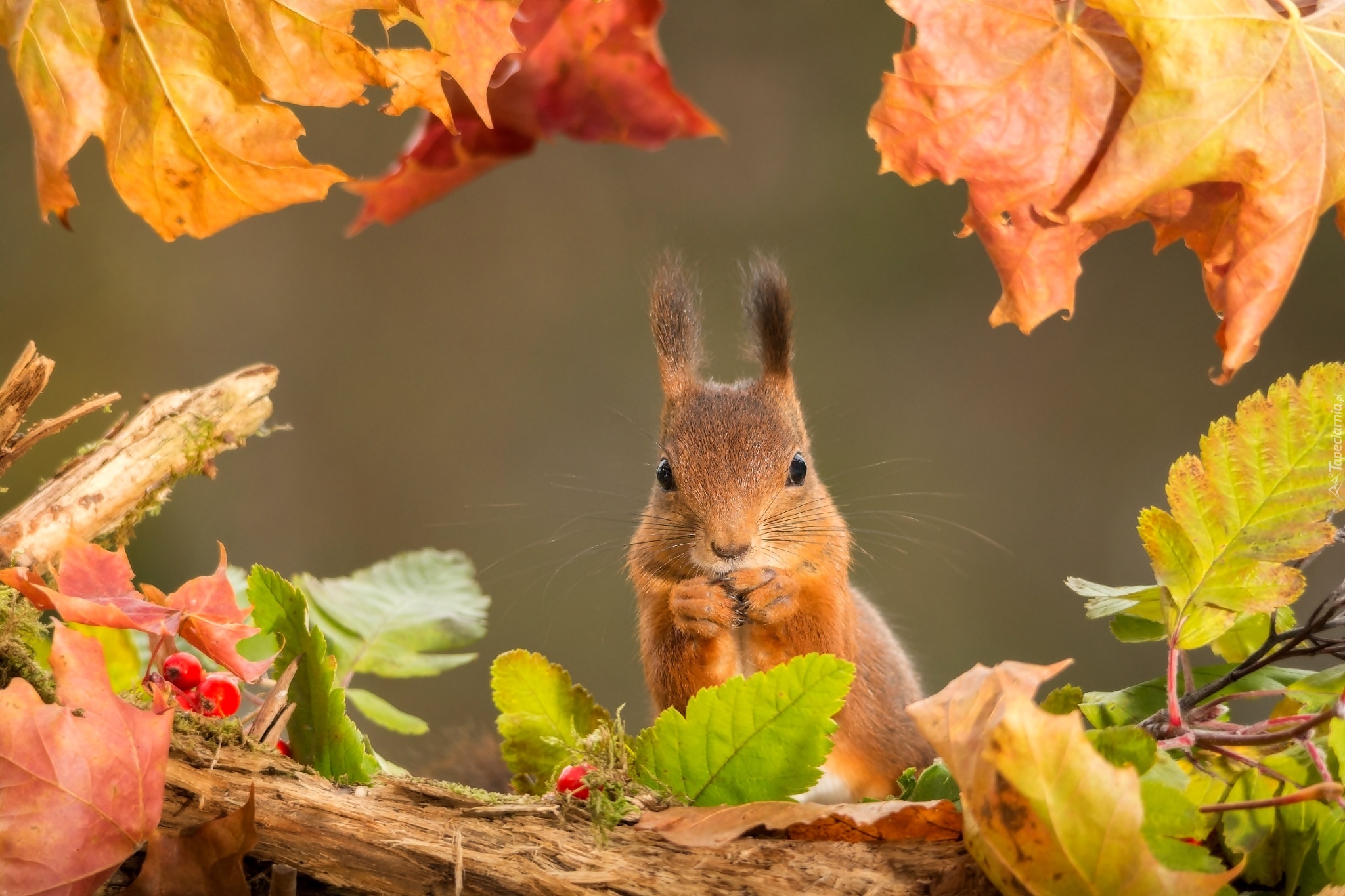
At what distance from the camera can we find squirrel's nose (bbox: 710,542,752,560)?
824 mm

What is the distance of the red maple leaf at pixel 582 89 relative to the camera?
3.10 ft

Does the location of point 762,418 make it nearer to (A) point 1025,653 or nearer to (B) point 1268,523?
(B) point 1268,523

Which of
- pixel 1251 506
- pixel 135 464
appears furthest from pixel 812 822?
pixel 135 464

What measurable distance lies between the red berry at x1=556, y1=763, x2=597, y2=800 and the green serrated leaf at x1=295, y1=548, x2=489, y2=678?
0.55ft

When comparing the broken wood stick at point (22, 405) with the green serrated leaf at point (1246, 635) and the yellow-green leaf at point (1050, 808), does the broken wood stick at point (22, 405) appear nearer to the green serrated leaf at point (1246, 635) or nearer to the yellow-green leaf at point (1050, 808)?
the yellow-green leaf at point (1050, 808)

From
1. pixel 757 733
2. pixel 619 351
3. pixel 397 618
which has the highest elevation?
pixel 757 733

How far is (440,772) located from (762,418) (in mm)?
485

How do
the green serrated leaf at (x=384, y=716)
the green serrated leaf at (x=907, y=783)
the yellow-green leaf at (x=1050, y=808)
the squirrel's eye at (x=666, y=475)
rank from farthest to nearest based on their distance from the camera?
the squirrel's eye at (x=666, y=475) < the green serrated leaf at (x=384, y=716) < the green serrated leaf at (x=907, y=783) < the yellow-green leaf at (x=1050, y=808)

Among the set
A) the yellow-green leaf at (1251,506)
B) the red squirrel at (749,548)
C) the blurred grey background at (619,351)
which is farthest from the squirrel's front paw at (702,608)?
the blurred grey background at (619,351)

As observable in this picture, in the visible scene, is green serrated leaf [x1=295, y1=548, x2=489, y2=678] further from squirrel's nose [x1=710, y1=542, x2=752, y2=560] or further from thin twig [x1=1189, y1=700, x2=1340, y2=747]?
thin twig [x1=1189, y1=700, x2=1340, y2=747]

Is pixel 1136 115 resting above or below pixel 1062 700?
above

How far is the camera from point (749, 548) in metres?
0.84

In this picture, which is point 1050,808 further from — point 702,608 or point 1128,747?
point 702,608

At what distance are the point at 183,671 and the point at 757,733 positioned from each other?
318 mm
